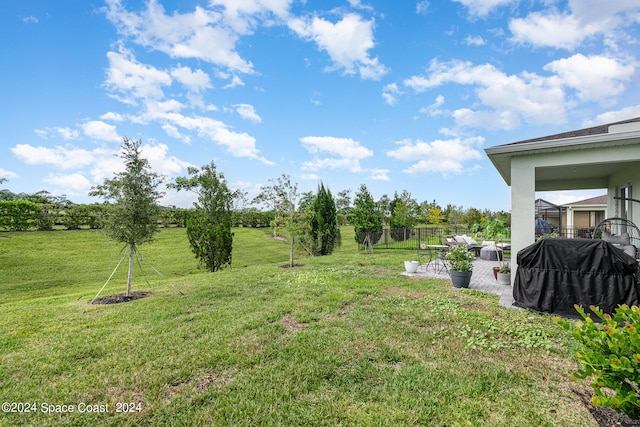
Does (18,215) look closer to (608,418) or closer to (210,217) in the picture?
(210,217)

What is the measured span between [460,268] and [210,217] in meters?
8.39

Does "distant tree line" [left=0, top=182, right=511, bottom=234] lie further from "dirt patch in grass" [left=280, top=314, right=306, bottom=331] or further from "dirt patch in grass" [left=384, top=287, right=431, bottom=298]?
"dirt patch in grass" [left=384, top=287, right=431, bottom=298]

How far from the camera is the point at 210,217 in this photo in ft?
35.0

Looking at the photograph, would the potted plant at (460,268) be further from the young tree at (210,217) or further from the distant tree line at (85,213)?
the young tree at (210,217)

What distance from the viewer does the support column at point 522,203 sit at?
5.95 m

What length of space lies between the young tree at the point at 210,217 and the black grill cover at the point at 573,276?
9142mm

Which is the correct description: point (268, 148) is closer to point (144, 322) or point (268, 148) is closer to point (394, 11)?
point (394, 11)

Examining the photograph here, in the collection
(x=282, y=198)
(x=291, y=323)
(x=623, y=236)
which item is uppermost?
(x=282, y=198)

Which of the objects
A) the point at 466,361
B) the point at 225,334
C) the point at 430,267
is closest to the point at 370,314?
the point at 466,361

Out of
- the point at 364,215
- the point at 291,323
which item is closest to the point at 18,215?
the point at 364,215

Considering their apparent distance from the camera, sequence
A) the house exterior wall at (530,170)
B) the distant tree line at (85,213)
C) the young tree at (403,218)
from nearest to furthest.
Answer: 1. the house exterior wall at (530,170)
2. the distant tree line at (85,213)
3. the young tree at (403,218)

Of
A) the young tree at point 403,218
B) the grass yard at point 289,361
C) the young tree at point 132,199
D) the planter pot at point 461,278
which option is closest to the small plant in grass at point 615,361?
the grass yard at point 289,361

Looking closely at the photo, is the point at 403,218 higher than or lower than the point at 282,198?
lower

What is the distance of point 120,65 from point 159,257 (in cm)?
934
